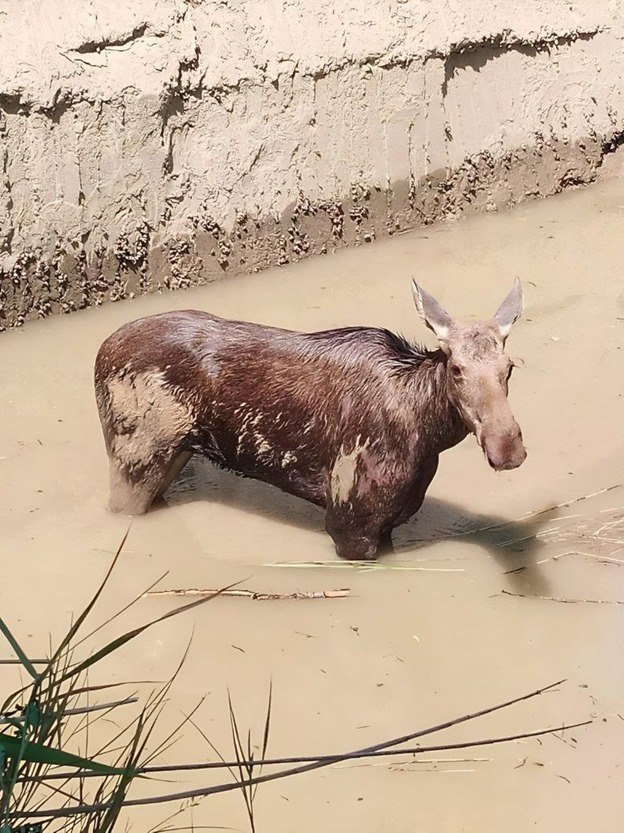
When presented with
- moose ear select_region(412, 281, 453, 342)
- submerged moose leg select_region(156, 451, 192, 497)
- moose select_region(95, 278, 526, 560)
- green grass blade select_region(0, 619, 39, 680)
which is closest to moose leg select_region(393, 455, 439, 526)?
moose select_region(95, 278, 526, 560)

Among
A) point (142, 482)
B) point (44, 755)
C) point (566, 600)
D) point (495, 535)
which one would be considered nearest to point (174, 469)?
point (142, 482)

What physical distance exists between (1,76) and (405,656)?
Result: 431 cm

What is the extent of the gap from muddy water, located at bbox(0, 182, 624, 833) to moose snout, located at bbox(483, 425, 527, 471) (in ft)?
2.57

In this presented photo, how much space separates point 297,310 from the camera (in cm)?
816

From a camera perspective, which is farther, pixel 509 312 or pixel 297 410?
pixel 297 410

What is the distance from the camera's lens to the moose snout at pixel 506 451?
4.78 meters

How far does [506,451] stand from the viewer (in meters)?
4.79

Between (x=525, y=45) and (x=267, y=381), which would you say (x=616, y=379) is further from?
(x=525, y=45)

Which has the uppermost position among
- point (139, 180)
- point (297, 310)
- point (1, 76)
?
point (1, 76)

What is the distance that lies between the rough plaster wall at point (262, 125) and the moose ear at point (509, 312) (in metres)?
3.52

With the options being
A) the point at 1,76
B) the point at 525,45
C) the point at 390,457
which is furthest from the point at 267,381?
the point at 525,45

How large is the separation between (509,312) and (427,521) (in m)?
1.24

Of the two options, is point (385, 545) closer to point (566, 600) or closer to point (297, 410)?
point (297, 410)

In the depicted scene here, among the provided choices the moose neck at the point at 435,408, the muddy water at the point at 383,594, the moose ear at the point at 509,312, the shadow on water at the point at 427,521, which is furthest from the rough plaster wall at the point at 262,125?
the moose ear at the point at 509,312
